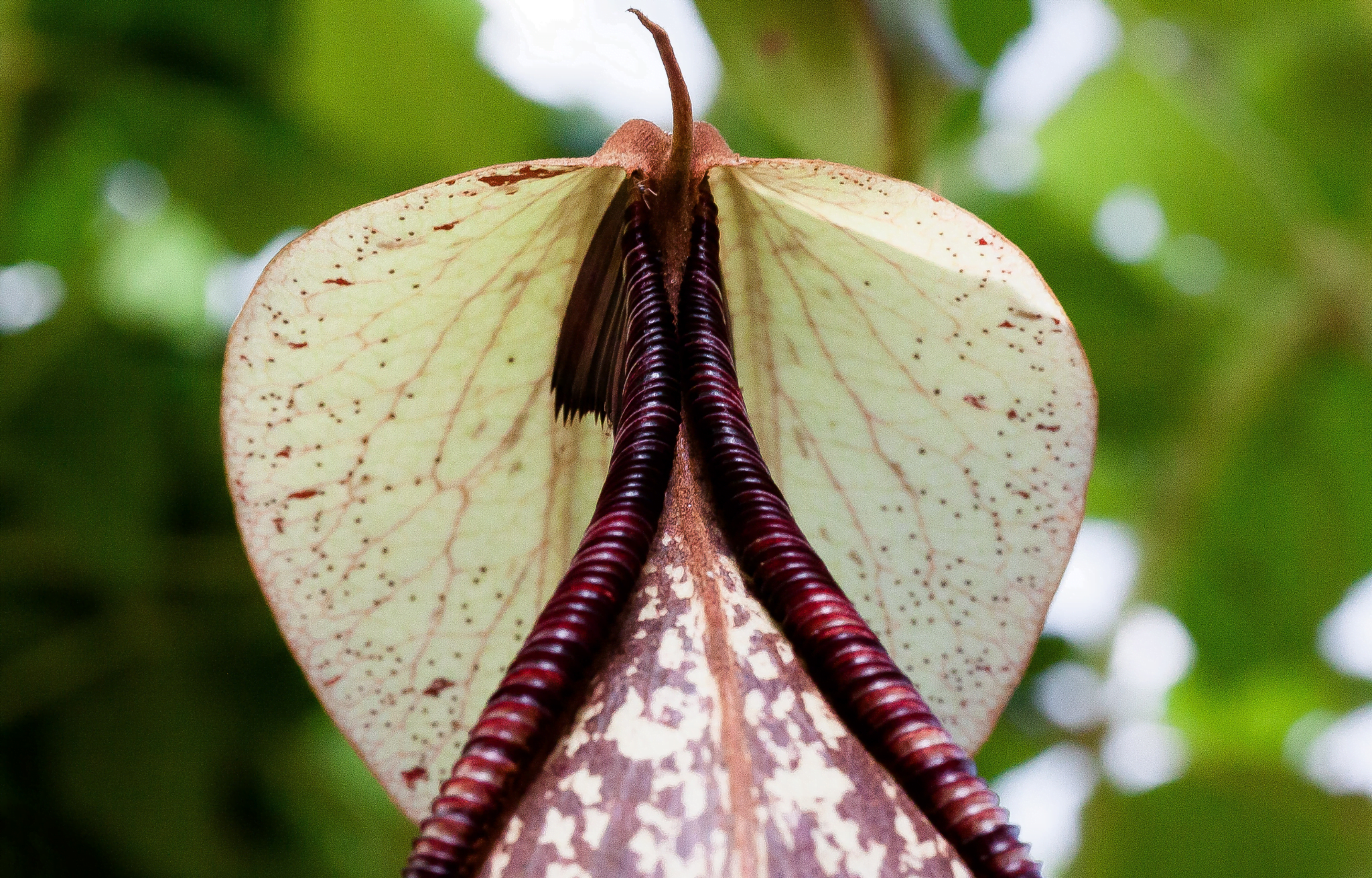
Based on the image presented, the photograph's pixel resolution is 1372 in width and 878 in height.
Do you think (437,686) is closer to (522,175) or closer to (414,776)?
(414,776)

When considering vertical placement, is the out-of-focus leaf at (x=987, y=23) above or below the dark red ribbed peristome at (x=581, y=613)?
above

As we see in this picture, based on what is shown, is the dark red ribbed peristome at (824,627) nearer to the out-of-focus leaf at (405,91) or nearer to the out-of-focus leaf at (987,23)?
the out-of-focus leaf at (987,23)

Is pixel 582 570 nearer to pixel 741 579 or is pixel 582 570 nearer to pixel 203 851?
pixel 741 579

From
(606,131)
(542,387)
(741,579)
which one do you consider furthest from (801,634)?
(606,131)

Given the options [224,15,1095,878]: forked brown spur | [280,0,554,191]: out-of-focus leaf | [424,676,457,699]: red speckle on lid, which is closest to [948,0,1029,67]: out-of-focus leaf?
[224,15,1095,878]: forked brown spur

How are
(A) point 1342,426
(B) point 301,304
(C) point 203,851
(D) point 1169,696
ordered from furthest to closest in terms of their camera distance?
1. (D) point 1169,696
2. (A) point 1342,426
3. (C) point 203,851
4. (B) point 301,304

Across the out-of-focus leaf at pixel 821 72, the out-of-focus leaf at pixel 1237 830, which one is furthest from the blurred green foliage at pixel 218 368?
the out-of-focus leaf at pixel 821 72
